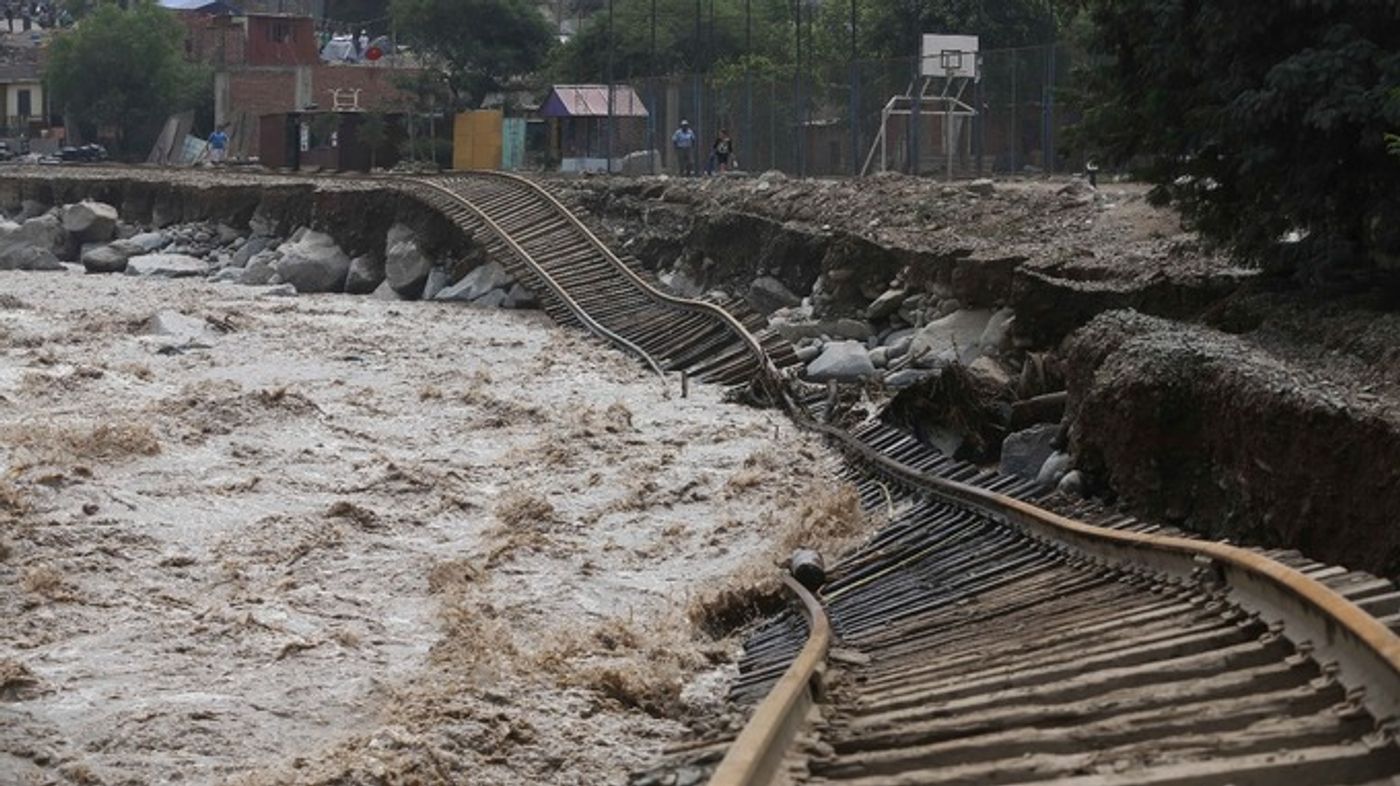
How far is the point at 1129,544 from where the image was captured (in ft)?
35.3

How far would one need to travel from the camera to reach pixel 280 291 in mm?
41562

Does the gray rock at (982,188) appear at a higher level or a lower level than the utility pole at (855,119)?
lower

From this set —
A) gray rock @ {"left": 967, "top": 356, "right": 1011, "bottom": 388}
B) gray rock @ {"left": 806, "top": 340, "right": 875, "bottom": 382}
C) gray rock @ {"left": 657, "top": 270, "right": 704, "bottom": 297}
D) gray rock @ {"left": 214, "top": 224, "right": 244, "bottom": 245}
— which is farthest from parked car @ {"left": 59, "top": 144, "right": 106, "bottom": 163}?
gray rock @ {"left": 967, "top": 356, "right": 1011, "bottom": 388}

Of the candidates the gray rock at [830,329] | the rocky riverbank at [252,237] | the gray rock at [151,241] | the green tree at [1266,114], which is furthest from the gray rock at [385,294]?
the green tree at [1266,114]

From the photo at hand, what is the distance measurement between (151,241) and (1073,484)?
→ 37682mm

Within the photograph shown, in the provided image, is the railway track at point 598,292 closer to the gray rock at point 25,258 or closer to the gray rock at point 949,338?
the gray rock at point 949,338

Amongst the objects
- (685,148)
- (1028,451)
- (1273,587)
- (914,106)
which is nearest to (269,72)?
(685,148)

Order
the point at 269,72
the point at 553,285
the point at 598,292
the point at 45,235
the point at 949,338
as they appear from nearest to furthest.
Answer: the point at 949,338 < the point at 598,292 < the point at 553,285 < the point at 45,235 < the point at 269,72

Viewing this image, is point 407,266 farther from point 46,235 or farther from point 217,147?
point 217,147

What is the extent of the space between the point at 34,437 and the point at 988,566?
474 inches

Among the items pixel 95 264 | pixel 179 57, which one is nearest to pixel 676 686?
pixel 95 264

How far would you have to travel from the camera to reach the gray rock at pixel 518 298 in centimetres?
3650

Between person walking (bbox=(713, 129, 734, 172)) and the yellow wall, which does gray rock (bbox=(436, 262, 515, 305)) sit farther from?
the yellow wall

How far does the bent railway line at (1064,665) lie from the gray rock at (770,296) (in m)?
16.6
